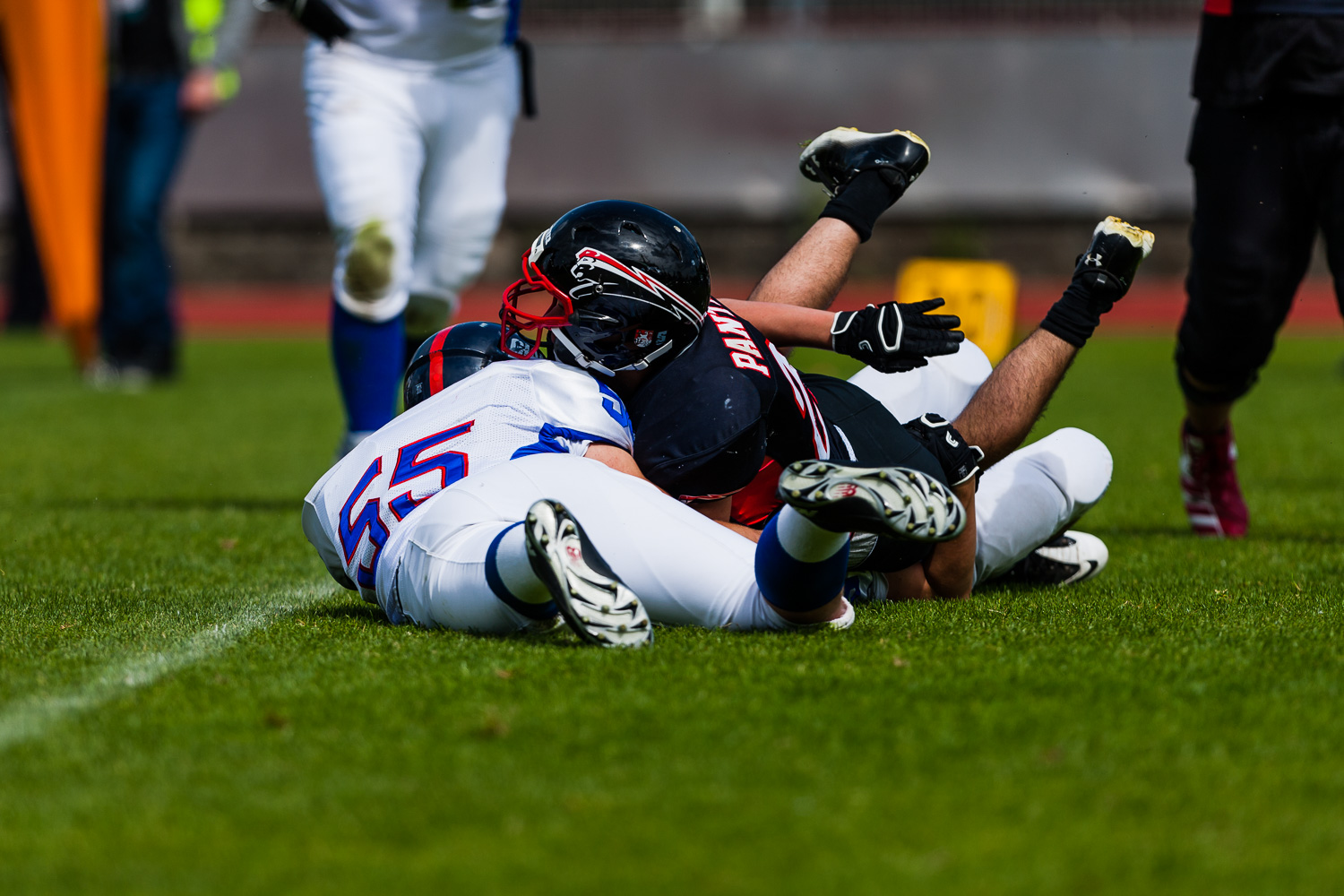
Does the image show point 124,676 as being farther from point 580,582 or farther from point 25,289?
point 25,289

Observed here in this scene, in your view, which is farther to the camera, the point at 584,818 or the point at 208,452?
the point at 208,452

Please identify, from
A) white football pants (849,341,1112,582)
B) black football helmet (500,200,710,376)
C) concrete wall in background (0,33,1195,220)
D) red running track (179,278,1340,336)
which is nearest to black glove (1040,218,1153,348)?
white football pants (849,341,1112,582)

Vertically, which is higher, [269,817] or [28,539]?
[269,817]

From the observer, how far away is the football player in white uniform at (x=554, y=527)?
8.41ft

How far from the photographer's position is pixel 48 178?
9.59 meters

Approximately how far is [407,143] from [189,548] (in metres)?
1.42

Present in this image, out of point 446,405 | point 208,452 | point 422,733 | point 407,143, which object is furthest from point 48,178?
point 422,733

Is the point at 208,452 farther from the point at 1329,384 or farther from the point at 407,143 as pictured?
the point at 1329,384

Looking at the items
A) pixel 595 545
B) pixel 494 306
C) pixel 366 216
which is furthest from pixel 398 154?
pixel 494 306

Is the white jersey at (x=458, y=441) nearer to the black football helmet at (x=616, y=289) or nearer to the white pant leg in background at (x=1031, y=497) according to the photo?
the black football helmet at (x=616, y=289)

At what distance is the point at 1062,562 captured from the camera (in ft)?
Result: 11.8

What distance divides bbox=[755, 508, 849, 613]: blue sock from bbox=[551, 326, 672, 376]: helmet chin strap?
50 cm

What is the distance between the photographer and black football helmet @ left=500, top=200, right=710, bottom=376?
9.96 feet

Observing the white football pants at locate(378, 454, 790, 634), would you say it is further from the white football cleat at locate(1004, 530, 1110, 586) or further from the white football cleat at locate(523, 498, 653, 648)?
the white football cleat at locate(1004, 530, 1110, 586)
